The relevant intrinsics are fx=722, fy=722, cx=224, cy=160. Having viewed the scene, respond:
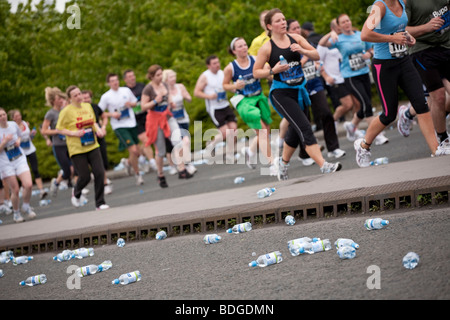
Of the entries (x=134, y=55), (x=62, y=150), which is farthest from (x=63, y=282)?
(x=134, y=55)

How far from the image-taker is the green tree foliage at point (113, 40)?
808 inches

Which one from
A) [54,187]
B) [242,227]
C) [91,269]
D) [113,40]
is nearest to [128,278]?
[91,269]

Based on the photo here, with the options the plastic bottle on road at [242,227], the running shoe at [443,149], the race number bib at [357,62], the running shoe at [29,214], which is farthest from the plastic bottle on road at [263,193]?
the running shoe at [29,214]

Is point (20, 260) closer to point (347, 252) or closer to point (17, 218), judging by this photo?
point (347, 252)

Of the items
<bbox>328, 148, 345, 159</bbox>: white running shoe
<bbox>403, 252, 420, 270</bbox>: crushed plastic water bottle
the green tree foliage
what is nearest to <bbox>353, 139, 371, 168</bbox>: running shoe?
<bbox>328, 148, 345, 159</bbox>: white running shoe

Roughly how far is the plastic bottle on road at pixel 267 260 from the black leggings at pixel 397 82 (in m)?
3.30

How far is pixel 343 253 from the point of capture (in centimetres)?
498

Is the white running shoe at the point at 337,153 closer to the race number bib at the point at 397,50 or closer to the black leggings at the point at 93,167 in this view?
the race number bib at the point at 397,50

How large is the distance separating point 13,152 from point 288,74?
550cm

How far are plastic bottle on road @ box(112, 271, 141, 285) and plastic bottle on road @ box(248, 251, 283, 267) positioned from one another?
3.10ft

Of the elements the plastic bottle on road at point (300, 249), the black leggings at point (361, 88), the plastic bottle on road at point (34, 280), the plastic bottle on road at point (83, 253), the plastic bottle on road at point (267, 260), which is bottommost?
the plastic bottle on road at point (83, 253)

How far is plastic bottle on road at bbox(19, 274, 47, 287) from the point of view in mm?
6465

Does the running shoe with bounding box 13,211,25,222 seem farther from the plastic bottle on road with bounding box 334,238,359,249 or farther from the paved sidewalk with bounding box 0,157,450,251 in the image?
the plastic bottle on road with bounding box 334,238,359,249

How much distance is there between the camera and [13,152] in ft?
40.3
